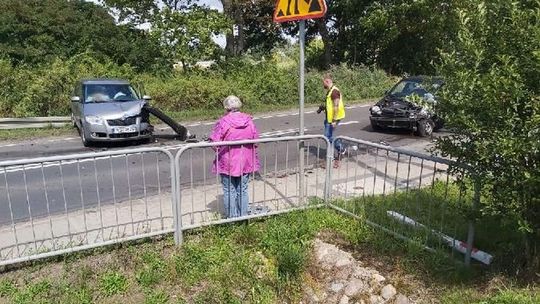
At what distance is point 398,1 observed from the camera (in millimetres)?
29625

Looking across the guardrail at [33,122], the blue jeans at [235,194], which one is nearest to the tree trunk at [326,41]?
the guardrail at [33,122]

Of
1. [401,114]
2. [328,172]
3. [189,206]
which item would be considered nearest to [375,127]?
[401,114]

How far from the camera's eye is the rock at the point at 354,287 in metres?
4.81

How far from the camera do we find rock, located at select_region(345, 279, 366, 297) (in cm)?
481

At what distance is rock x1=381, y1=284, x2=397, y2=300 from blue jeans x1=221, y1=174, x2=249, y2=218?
6.30ft

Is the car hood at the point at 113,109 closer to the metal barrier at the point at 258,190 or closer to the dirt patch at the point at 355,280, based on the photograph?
the metal barrier at the point at 258,190

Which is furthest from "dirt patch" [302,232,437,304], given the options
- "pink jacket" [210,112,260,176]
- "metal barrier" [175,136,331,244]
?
"pink jacket" [210,112,260,176]

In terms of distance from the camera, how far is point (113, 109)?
11992mm

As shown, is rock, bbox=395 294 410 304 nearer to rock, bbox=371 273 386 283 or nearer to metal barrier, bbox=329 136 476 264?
rock, bbox=371 273 386 283

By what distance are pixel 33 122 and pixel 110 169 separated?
8.22 m

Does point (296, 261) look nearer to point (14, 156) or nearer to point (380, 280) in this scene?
point (380, 280)

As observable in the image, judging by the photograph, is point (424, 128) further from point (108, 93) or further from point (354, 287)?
point (354, 287)

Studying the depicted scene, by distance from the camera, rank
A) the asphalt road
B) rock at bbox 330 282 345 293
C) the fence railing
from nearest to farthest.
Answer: rock at bbox 330 282 345 293, the fence railing, the asphalt road

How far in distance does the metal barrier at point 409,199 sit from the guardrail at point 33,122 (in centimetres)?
1129
